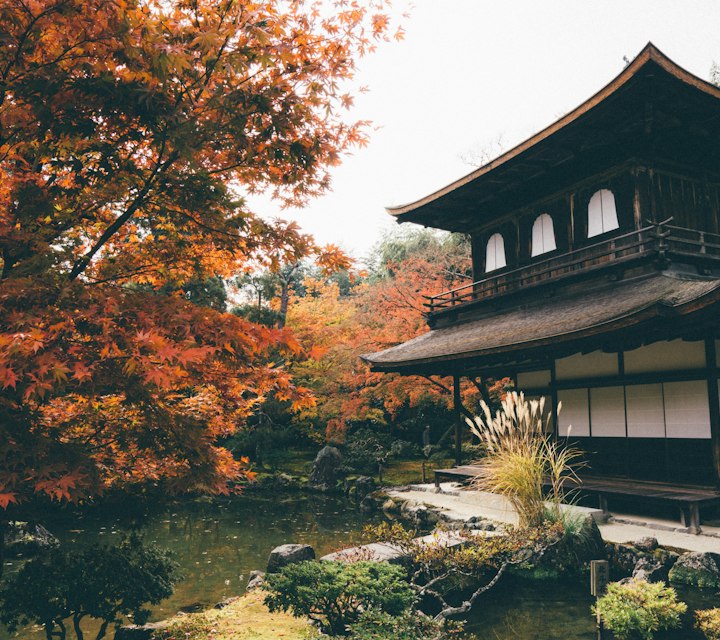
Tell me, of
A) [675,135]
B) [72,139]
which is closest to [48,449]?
[72,139]

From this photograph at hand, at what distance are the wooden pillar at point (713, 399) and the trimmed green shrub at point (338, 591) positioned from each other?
6080mm

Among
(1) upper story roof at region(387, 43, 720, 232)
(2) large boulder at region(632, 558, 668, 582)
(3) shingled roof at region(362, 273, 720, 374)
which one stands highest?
(1) upper story roof at region(387, 43, 720, 232)

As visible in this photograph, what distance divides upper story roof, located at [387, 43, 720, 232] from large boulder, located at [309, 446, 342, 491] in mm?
9330

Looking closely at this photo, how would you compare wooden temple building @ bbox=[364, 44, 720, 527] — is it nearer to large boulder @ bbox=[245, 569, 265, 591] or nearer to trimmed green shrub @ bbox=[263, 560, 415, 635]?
trimmed green shrub @ bbox=[263, 560, 415, 635]

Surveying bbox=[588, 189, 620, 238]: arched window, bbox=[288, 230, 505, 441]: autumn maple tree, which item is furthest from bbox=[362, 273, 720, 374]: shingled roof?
bbox=[288, 230, 505, 441]: autumn maple tree

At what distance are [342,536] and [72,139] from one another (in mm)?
9102

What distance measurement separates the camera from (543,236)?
12539 mm

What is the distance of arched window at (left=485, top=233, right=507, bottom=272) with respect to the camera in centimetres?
1387

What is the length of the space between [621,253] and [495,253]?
3901mm

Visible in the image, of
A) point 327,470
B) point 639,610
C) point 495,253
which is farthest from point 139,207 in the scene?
point 327,470

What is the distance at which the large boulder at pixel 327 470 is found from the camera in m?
17.5

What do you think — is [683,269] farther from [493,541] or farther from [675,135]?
[493,541]

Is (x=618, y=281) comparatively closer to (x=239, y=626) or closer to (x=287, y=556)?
(x=287, y=556)

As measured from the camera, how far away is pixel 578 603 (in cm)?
588
